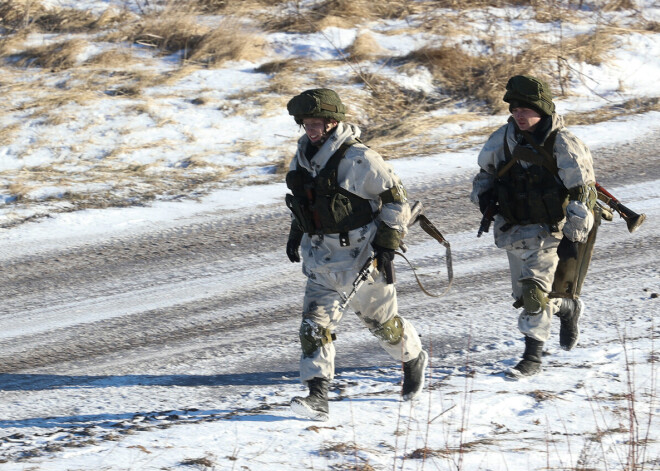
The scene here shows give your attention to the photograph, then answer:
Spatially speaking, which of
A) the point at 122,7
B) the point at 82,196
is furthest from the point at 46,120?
the point at 122,7

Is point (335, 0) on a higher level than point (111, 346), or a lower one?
higher

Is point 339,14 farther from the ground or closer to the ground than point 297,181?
farther from the ground

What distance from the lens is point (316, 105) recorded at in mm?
4695

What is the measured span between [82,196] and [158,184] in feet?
2.76

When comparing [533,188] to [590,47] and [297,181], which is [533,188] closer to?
[297,181]

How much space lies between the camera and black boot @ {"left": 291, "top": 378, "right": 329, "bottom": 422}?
15.9 ft

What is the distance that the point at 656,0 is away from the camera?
1499 cm

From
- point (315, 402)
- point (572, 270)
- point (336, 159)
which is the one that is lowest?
point (315, 402)

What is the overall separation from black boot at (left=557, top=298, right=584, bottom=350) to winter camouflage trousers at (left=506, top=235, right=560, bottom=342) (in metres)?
0.13

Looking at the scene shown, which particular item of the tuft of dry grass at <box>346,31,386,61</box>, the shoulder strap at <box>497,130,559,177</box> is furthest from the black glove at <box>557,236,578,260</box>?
the tuft of dry grass at <box>346,31,386,61</box>

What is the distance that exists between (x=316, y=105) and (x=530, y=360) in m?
2.14

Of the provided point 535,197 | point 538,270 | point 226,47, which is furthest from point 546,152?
point 226,47

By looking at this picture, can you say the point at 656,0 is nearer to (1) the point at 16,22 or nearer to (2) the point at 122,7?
(2) the point at 122,7

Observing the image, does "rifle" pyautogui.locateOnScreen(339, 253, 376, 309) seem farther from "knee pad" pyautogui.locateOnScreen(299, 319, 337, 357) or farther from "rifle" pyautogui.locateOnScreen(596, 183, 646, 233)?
"rifle" pyautogui.locateOnScreen(596, 183, 646, 233)
